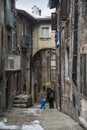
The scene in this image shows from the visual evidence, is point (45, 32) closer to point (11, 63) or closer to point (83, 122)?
point (11, 63)

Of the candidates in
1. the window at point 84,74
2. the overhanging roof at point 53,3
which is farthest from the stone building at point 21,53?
the window at point 84,74

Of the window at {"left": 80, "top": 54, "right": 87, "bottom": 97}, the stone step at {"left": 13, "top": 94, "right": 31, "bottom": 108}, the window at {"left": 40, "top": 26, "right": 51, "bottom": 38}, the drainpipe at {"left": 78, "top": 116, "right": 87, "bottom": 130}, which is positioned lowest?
the stone step at {"left": 13, "top": 94, "right": 31, "bottom": 108}

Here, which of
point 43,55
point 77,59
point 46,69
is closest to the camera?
point 77,59

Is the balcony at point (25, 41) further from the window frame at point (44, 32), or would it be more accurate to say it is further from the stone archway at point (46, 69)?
the stone archway at point (46, 69)

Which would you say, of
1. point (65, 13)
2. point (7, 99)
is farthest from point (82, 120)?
A: point (7, 99)

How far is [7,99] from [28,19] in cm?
1101

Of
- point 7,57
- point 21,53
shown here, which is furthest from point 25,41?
point 7,57

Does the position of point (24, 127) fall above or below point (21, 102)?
above

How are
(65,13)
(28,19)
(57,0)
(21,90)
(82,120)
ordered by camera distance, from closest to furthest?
(82,120) < (65,13) < (57,0) < (21,90) < (28,19)

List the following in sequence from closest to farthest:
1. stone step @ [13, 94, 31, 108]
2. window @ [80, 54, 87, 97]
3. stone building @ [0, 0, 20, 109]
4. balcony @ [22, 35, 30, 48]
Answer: window @ [80, 54, 87, 97]
stone building @ [0, 0, 20, 109]
stone step @ [13, 94, 31, 108]
balcony @ [22, 35, 30, 48]

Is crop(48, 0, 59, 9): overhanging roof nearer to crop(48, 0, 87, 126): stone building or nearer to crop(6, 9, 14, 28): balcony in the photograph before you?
crop(6, 9, 14, 28): balcony

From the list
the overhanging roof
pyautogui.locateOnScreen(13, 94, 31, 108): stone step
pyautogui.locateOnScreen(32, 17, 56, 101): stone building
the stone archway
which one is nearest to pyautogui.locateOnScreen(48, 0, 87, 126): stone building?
pyautogui.locateOnScreen(13, 94, 31, 108): stone step

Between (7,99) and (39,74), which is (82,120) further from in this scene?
(39,74)

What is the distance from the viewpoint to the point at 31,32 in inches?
1410
